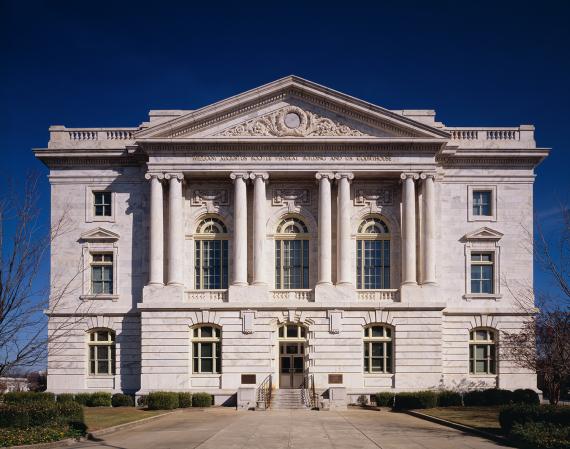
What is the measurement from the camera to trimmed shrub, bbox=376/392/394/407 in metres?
39.2

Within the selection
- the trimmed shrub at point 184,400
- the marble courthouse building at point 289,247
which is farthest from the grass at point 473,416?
the trimmed shrub at point 184,400

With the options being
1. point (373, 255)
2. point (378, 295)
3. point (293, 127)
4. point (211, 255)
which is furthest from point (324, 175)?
point (211, 255)

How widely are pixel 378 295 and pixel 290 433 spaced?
17330mm

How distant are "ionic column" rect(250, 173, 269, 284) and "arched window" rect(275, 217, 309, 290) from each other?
5.23ft

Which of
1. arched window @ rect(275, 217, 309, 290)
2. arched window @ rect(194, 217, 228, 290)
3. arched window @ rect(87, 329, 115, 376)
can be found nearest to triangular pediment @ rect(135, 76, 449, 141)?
arched window @ rect(194, 217, 228, 290)

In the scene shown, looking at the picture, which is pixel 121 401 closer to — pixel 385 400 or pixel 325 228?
pixel 385 400

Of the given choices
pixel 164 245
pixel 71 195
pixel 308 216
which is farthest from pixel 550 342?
pixel 71 195

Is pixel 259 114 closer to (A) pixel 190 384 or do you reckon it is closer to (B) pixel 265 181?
(B) pixel 265 181

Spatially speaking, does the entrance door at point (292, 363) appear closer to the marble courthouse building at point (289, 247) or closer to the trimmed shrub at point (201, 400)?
the marble courthouse building at point (289, 247)

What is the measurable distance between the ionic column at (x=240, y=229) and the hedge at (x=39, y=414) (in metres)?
16.8

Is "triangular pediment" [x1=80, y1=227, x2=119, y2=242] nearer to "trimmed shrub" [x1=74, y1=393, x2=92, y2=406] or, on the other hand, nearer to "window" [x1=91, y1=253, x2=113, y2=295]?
"window" [x1=91, y1=253, x2=113, y2=295]

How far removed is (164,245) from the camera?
A: 1681 inches

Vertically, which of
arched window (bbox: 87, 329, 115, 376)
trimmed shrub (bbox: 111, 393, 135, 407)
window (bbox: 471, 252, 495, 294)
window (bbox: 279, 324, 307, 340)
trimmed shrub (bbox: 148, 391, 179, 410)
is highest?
window (bbox: 471, 252, 495, 294)

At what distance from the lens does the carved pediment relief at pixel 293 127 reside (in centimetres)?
4222
